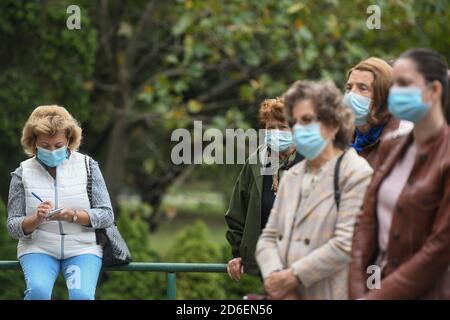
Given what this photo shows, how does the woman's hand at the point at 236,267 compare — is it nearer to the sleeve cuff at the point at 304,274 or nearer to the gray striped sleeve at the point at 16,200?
the gray striped sleeve at the point at 16,200

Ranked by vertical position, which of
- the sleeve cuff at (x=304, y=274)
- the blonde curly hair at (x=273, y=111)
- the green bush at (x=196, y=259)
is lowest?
the green bush at (x=196, y=259)

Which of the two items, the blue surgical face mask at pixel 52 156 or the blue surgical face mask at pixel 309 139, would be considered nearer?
the blue surgical face mask at pixel 309 139

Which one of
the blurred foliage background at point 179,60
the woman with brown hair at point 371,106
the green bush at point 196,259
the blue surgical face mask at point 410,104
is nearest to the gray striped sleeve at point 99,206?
the woman with brown hair at point 371,106

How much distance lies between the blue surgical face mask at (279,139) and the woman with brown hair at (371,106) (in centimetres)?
44

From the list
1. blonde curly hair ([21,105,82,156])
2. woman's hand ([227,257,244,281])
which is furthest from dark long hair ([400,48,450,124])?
blonde curly hair ([21,105,82,156])

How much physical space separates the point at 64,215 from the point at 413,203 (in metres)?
2.37

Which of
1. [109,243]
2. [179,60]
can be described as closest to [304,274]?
[109,243]

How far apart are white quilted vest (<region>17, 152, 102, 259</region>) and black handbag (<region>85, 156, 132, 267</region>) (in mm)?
33

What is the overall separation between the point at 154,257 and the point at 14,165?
8.14 feet

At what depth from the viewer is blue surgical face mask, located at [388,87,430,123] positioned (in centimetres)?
393

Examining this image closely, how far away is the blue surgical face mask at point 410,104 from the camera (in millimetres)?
3932

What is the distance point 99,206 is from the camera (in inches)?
229

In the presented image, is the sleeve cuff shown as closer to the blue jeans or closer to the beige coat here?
the beige coat
